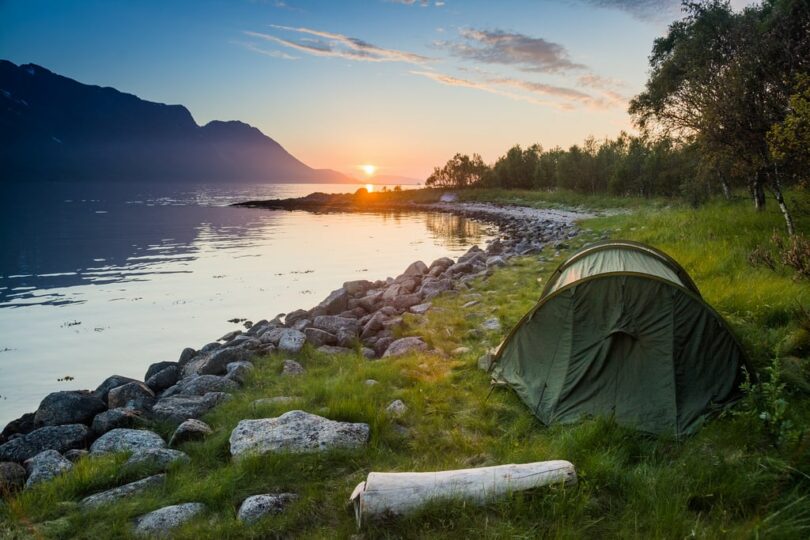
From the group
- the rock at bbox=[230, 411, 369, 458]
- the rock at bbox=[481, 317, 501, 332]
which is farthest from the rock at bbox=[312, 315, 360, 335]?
the rock at bbox=[230, 411, 369, 458]

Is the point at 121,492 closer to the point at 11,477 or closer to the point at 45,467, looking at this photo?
the point at 45,467

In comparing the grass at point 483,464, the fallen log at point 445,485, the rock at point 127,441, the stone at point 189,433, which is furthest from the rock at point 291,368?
the fallen log at point 445,485

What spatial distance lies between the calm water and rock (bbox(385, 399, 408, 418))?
27.5ft

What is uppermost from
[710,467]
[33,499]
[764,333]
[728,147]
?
[728,147]

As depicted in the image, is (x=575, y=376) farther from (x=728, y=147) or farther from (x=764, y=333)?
(x=728, y=147)

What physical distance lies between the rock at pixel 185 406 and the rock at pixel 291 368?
1252mm

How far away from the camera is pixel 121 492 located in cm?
486

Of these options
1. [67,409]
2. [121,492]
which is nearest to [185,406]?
[67,409]

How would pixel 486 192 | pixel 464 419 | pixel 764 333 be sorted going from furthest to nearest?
pixel 486 192 < pixel 764 333 < pixel 464 419

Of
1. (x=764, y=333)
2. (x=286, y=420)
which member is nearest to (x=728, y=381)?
(x=764, y=333)

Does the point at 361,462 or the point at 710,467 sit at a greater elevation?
the point at 710,467

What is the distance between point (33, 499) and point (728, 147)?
16.8 m

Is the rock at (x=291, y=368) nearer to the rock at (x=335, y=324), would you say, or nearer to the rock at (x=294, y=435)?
the rock at (x=335, y=324)

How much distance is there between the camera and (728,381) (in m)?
5.92
